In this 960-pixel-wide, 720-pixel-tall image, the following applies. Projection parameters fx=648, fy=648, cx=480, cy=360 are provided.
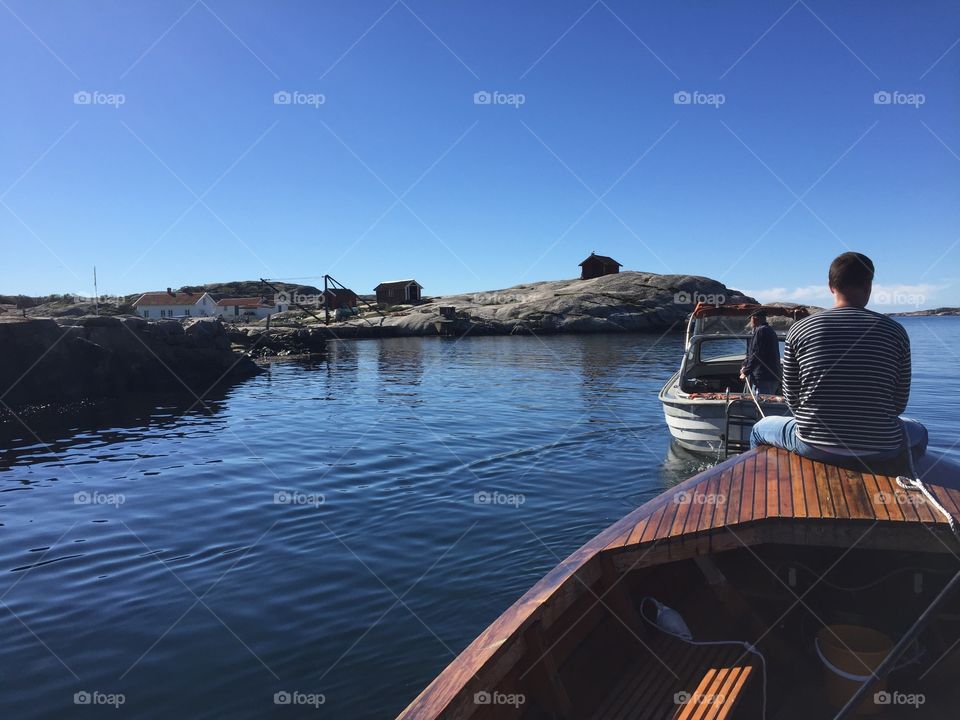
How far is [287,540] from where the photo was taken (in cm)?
970

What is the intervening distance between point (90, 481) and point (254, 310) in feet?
346

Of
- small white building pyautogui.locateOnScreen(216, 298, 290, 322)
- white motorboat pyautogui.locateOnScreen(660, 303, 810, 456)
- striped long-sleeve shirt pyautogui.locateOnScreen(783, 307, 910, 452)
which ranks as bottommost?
white motorboat pyautogui.locateOnScreen(660, 303, 810, 456)

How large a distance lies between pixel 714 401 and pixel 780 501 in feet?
30.0

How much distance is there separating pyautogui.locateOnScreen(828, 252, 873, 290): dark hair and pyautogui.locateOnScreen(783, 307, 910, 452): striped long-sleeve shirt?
213mm

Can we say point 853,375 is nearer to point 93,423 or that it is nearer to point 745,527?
point 745,527

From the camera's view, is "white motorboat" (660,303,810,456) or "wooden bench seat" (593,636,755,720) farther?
"white motorboat" (660,303,810,456)

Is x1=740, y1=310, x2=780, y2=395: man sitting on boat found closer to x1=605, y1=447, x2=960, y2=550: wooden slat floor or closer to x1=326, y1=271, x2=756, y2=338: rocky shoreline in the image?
x1=605, y1=447, x2=960, y2=550: wooden slat floor

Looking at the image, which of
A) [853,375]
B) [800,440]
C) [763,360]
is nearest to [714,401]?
[763,360]

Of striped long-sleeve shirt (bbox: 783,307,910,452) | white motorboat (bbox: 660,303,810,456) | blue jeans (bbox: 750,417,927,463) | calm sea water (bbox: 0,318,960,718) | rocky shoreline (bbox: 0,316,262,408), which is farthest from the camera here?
rocky shoreline (bbox: 0,316,262,408)

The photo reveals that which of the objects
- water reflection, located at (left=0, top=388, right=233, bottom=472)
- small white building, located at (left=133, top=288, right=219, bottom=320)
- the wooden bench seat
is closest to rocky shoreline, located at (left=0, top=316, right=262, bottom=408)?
water reflection, located at (left=0, top=388, right=233, bottom=472)

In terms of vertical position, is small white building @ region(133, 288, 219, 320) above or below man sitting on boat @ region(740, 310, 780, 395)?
above

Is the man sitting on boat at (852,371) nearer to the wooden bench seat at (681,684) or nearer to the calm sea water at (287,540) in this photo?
the wooden bench seat at (681,684)

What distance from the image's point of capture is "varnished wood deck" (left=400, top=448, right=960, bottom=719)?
4125 mm

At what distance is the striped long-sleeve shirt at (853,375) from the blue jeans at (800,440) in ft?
0.28
